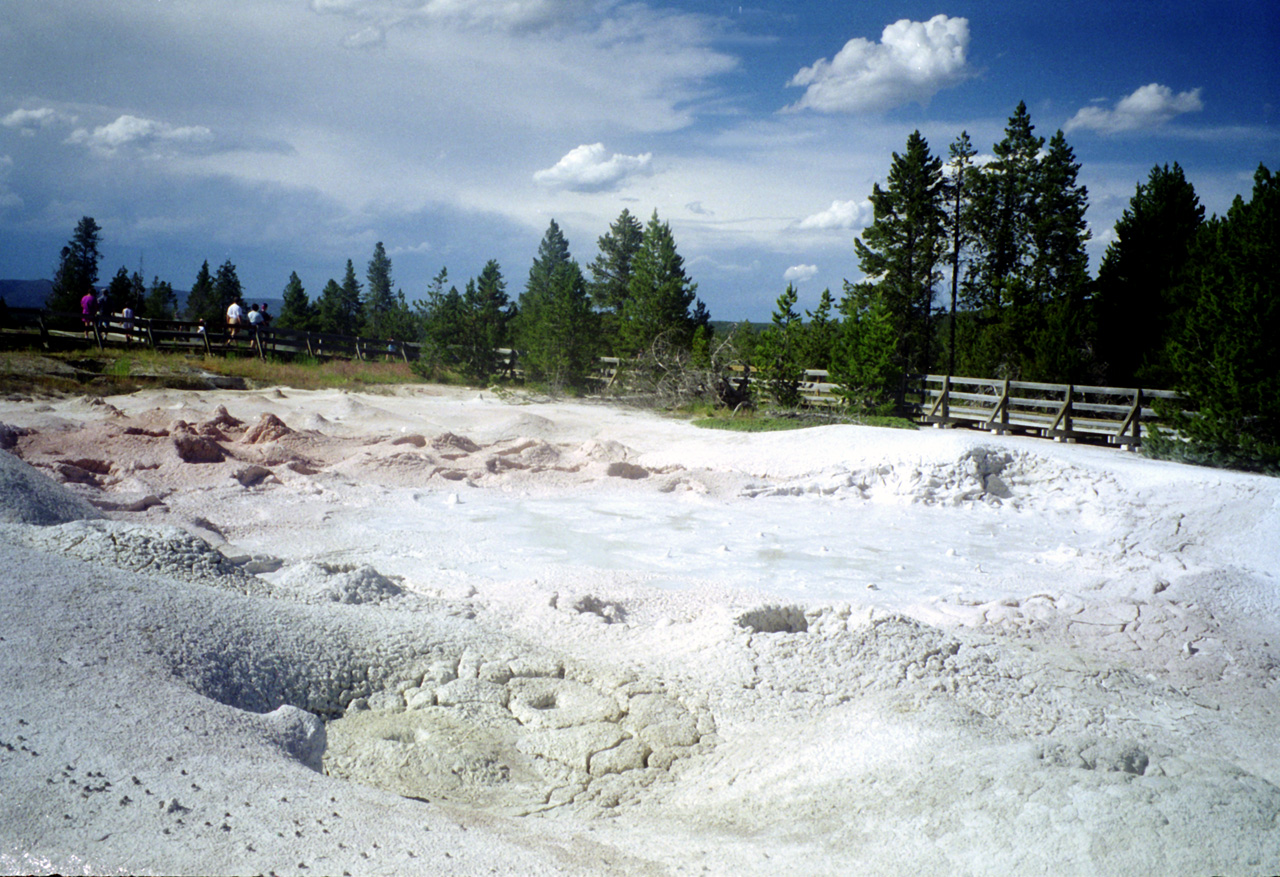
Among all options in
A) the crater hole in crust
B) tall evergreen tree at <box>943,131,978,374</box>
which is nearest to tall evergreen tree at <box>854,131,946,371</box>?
tall evergreen tree at <box>943,131,978,374</box>

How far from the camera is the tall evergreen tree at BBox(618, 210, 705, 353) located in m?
22.1

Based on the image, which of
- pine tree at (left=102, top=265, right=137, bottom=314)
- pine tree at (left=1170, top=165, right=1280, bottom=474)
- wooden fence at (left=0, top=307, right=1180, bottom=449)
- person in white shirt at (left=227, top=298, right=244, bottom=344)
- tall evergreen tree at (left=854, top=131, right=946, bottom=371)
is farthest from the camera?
pine tree at (left=102, top=265, right=137, bottom=314)

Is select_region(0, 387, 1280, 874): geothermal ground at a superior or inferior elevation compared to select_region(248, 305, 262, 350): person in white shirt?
inferior

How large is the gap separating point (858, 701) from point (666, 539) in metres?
4.11

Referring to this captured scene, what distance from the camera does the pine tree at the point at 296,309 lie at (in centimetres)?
4253

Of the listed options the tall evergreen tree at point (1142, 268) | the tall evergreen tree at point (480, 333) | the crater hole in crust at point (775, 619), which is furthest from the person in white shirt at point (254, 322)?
the tall evergreen tree at point (1142, 268)

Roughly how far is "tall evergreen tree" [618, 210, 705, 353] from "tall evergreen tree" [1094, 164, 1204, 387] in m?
13.3

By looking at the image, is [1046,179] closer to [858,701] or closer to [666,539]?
[666,539]

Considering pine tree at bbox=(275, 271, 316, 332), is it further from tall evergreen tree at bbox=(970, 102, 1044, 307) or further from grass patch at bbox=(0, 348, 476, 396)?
tall evergreen tree at bbox=(970, 102, 1044, 307)

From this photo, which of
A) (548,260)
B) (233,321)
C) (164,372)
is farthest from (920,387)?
(548,260)

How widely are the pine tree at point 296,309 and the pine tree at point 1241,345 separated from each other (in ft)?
132

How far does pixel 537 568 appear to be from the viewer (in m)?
6.70

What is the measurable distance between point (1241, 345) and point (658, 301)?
13.5 metres

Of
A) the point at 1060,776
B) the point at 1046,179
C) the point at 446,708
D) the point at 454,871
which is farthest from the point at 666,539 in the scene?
the point at 1046,179
